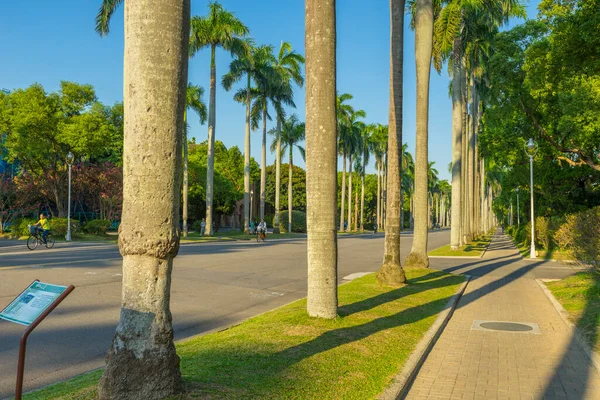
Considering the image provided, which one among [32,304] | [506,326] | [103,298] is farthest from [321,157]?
[103,298]

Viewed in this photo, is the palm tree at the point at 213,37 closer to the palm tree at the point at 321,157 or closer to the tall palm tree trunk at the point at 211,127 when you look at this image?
the tall palm tree trunk at the point at 211,127

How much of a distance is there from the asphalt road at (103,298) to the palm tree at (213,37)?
22.3 m

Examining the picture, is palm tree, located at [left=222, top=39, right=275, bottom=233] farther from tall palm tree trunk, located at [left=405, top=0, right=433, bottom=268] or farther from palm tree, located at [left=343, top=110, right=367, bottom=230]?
tall palm tree trunk, located at [left=405, top=0, right=433, bottom=268]

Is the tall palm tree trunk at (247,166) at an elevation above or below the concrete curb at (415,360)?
above

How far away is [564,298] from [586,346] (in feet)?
16.9

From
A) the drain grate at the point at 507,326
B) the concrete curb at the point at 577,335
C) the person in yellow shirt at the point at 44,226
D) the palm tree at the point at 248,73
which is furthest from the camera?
the palm tree at the point at 248,73

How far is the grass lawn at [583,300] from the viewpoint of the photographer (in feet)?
29.5

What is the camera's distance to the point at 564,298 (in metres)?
12.8

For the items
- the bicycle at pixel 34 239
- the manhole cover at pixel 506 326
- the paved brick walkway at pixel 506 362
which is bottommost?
the manhole cover at pixel 506 326

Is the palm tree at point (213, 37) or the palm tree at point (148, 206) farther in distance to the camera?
the palm tree at point (213, 37)

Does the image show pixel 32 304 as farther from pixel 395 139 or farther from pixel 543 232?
pixel 543 232

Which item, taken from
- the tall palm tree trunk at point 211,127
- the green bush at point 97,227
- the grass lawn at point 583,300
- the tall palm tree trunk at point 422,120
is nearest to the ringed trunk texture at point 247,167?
the tall palm tree trunk at point 211,127

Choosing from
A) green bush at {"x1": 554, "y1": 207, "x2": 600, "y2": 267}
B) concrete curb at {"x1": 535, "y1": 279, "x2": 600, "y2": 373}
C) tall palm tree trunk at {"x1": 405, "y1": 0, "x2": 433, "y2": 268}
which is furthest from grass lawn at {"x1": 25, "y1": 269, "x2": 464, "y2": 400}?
tall palm tree trunk at {"x1": 405, "y1": 0, "x2": 433, "y2": 268}

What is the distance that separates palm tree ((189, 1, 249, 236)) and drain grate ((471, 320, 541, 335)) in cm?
3479
